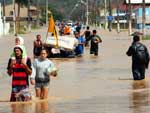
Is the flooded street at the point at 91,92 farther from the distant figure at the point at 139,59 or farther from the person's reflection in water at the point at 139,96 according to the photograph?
the distant figure at the point at 139,59

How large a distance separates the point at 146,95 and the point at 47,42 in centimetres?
1837

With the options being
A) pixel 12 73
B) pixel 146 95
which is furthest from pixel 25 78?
pixel 146 95

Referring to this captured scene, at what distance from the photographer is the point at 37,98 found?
1628cm

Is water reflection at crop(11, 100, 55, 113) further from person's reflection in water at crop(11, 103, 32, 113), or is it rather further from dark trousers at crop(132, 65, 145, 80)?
dark trousers at crop(132, 65, 145, 80)

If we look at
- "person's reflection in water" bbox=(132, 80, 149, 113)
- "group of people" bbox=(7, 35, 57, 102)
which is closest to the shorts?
"group of people" bbox=(7, 35, 57, 102)

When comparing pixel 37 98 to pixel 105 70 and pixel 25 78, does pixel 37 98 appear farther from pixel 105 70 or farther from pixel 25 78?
pixel 105 70

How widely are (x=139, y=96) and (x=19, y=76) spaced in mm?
3144

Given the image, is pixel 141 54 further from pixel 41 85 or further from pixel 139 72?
pixel 41 85

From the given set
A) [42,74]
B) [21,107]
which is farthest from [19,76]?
[21,107]

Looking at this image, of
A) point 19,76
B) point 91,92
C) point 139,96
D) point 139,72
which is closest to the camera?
point 19,76

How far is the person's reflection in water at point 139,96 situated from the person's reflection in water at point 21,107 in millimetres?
2222

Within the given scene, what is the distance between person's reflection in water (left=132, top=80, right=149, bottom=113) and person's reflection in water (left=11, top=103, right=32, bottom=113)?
2.22 m

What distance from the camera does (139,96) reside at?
1706cm

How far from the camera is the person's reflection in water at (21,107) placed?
14.1 m
